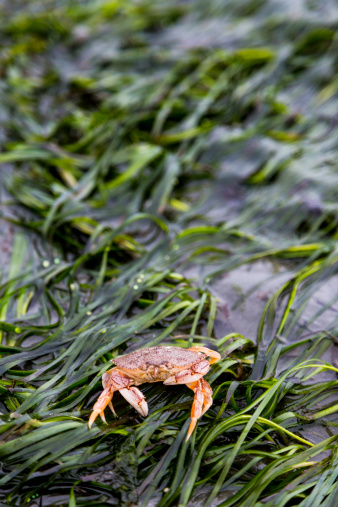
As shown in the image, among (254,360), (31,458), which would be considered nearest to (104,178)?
(254,360)

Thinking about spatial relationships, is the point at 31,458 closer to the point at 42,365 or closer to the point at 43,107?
the point at 42,365

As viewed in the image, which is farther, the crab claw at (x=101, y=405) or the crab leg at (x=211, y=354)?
the crab leg at (x=211, y=354)

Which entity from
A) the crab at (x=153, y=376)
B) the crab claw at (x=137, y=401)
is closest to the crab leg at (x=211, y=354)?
the crab at (x=153, y=376)

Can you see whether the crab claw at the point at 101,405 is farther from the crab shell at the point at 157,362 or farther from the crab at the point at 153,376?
the crab shell at the point at 157,362

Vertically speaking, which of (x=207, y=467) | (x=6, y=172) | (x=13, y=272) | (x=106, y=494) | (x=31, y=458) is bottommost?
(x=207, y=467)

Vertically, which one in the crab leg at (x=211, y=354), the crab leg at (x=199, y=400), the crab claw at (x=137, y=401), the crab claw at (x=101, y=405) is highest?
the crab claw at (x=101, y=405)

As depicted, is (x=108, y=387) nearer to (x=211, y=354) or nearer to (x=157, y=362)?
(x=157, y=362)

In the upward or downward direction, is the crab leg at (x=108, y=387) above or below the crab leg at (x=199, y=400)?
above
